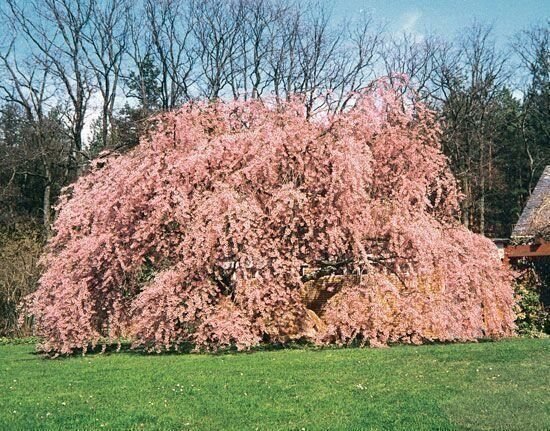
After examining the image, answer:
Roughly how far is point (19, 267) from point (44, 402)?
48.5 feet

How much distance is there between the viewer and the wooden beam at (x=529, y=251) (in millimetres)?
15484

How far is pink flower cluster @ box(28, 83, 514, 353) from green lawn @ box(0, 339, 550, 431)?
Result: 61.8 inches

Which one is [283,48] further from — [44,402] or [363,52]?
[44,402]

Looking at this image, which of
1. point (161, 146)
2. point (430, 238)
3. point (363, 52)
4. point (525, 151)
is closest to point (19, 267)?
point (161, 146)

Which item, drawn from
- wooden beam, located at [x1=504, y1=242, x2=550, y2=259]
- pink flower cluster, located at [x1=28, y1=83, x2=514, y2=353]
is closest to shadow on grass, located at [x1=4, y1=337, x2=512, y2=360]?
pink flower cluster, located at [x1=28, y1=83, x2=514, y2=353]

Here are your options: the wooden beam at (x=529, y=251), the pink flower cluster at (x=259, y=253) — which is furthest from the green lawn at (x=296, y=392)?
the wooden beam at (x=529, y=251)

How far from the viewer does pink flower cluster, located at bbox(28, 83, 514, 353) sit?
13898mm

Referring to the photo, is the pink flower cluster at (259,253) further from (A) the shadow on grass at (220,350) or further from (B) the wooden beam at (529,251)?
(B) the wooden beam at (529,251)

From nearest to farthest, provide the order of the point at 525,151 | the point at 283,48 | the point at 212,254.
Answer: the point at 212,254
the point at 283,48
the point at 525,151

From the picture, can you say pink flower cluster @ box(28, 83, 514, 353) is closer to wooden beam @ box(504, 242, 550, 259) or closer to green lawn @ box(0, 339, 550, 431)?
wooden beam @ box(504, 242, 550, 259)

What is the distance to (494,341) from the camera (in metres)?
14.6

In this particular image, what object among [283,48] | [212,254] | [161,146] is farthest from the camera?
[283,48]

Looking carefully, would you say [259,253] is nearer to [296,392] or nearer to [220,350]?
[220,350]

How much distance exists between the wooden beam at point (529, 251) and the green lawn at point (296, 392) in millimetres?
3640
